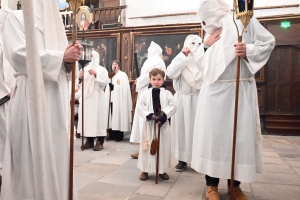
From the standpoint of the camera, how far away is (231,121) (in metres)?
2.72

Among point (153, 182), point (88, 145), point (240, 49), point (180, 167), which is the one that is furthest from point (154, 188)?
point (88, 145)

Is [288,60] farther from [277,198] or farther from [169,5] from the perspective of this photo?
[277,198]

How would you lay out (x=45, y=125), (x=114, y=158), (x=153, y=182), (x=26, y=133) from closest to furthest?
(x=45, y=125) → (x=26, y=133) → (x=153, y=182) → (x=114, y=158)

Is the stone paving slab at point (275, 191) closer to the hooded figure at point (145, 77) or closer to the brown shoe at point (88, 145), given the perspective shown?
the hooded figure at point (145, 77)

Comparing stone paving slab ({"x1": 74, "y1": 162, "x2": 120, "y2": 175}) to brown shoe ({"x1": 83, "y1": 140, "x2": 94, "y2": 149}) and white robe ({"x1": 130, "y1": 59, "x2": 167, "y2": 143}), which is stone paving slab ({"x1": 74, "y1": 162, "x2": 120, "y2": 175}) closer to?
white robe ({"x1": 130, "y1": 59, "x2": 167, "y2": 143})

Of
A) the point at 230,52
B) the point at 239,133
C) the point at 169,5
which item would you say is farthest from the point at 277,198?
the point at 169,5

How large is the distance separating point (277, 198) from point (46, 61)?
273cm

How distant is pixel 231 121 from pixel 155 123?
1109mm

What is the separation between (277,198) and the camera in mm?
3016

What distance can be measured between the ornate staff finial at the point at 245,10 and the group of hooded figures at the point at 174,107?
0.20 m

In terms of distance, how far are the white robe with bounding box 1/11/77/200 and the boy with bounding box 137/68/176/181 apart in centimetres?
149

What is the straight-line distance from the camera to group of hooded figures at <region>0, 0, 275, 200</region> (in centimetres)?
201

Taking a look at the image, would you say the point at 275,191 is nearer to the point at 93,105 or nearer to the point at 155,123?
the point at 155,123

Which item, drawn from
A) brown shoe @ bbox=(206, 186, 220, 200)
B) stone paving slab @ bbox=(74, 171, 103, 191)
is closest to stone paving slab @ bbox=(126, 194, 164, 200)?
brown shoe @ bbox=(206, 186, 220, 200)
